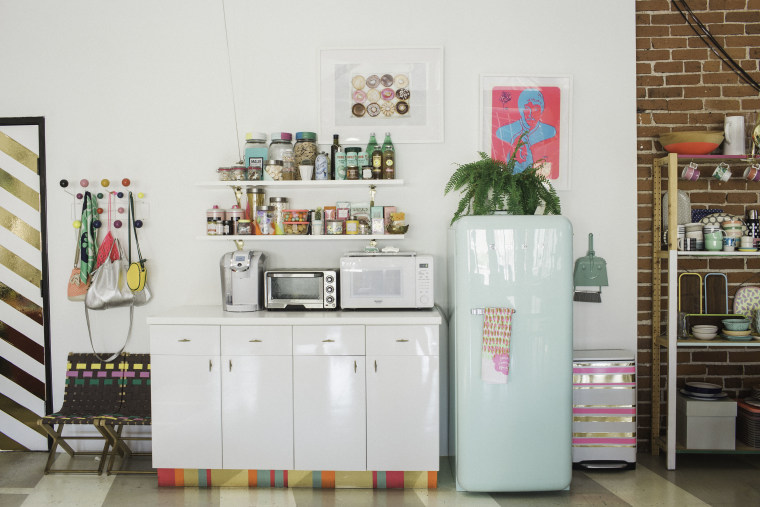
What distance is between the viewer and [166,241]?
378 centimetres

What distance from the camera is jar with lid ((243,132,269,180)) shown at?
141 inches

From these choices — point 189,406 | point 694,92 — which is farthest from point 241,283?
point 694,92

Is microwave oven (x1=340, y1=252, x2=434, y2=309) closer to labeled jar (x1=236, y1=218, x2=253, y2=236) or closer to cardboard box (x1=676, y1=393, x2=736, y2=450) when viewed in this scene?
labeled jar (x1=236, y1=218, x2=253, y2=236)

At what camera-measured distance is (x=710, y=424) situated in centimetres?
348

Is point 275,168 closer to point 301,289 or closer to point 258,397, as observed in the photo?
point 301,289

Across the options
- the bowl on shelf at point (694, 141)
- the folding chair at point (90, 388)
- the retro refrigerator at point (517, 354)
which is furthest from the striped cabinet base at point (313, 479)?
the bowl on shelf at point (694, 141)

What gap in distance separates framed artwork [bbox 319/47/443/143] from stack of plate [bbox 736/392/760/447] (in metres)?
2.44

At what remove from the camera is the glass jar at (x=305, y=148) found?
11.7 ft

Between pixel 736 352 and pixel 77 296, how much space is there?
419 centimetres

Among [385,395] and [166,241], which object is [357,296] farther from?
[166,241]

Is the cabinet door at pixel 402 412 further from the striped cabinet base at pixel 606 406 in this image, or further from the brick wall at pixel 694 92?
the brick wall at pixel 694 92

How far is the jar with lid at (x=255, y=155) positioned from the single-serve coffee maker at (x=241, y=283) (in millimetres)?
504

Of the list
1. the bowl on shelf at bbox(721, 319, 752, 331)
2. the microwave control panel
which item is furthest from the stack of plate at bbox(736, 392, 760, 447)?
the microwave control panel

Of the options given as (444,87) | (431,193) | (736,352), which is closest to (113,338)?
(431,193)
